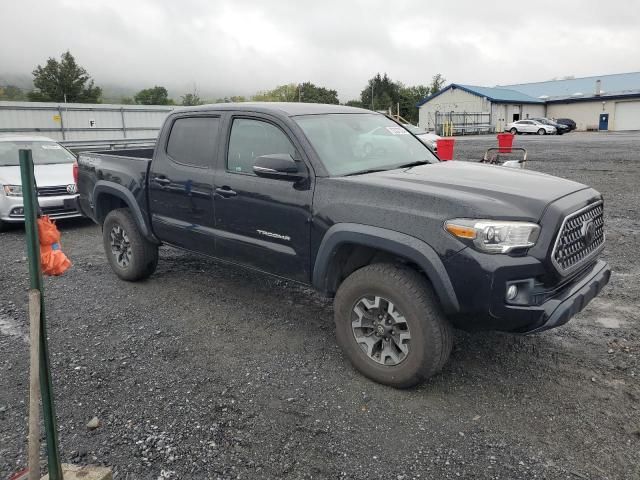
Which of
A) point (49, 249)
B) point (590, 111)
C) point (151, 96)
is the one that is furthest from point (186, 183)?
point (151, 96)

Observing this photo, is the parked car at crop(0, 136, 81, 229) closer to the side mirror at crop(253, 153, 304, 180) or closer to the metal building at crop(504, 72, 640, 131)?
the side mirror at crop(253, 153, 304, 180)

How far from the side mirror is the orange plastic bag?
5.33 ft

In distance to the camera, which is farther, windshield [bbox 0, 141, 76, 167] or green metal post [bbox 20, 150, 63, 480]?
windshield [bbox 0, 141, 76, 167]

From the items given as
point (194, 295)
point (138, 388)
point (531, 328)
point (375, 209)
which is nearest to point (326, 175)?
point (375, 209)

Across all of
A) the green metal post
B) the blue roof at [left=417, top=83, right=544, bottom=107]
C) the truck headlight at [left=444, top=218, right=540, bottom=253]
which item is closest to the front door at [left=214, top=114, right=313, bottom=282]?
the truck headlight at [left=444, top=218, right=540, bottom=253]

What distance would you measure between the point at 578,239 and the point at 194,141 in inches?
132

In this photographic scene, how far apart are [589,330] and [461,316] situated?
1.83 metres

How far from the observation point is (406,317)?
3354 mm

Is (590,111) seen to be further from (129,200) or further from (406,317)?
(406,317)

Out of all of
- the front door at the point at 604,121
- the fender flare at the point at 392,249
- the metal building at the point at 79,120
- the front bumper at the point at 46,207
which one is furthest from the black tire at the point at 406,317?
the front door at the point at 604,121

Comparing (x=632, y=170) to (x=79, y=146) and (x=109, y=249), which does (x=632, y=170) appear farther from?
(x=79, y=146)

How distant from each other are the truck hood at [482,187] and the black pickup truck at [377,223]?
0.04 feet

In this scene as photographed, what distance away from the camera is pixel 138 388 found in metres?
3.61

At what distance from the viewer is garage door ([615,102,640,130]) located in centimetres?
4953
